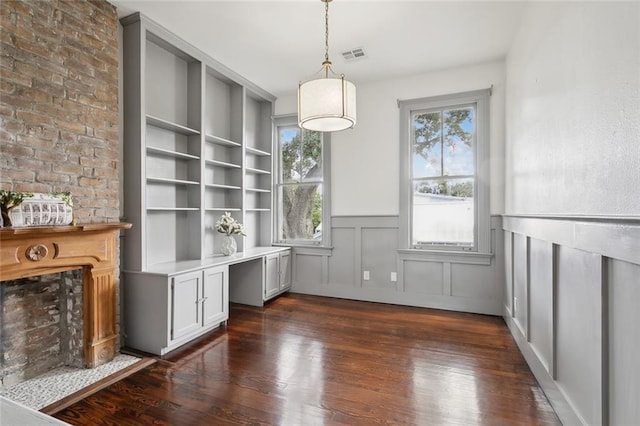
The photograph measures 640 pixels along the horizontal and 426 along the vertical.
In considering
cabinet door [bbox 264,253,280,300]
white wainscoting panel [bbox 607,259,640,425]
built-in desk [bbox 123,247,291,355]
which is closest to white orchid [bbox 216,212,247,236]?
built-in desk [bbox 123,247,291,355]

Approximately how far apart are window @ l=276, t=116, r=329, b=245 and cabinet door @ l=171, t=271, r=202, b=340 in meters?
2.00

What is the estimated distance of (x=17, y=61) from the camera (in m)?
2.13

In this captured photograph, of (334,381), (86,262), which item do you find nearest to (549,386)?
(334,381)

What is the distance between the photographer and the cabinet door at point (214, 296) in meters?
3.08

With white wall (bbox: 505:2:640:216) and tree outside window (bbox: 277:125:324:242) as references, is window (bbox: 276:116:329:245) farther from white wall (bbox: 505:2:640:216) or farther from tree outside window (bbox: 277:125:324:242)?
white wall (bbox: 505:2:640:216)

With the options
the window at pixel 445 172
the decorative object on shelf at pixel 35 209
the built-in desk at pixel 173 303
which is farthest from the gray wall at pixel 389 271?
the decorative object on shelf at pixel 35 209

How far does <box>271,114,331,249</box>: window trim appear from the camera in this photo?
14.8 feet

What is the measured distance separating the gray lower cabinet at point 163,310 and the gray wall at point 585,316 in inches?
110

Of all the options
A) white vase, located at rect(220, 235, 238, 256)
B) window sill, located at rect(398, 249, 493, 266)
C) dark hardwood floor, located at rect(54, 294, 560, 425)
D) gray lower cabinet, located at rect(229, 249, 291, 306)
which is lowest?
dark hardwood floor, located at rect(54, 294, 560, 425)

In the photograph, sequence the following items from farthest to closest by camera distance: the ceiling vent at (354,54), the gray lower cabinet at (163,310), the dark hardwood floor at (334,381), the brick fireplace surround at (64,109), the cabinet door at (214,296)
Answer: the ceiling vent at (354,54) < the cabinet door at (214,296) < the gray lower cabinet at (163,310) < the brick fireplace surround at (64,109) < the dark hardwood floor at (334,381)

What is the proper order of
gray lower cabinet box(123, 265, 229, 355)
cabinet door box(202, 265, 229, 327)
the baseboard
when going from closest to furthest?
the baseboard
gray lower cabinet box(123, 265, 229, 355)
cabinet door box(202, 265, 229, 327)

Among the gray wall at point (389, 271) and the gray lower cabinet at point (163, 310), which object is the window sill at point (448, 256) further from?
the gray lower cabinet at point (163, 310)

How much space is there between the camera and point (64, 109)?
238 centimetres

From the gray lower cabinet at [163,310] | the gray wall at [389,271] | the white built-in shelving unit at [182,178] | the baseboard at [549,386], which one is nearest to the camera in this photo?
the baseboard at [549,386]
